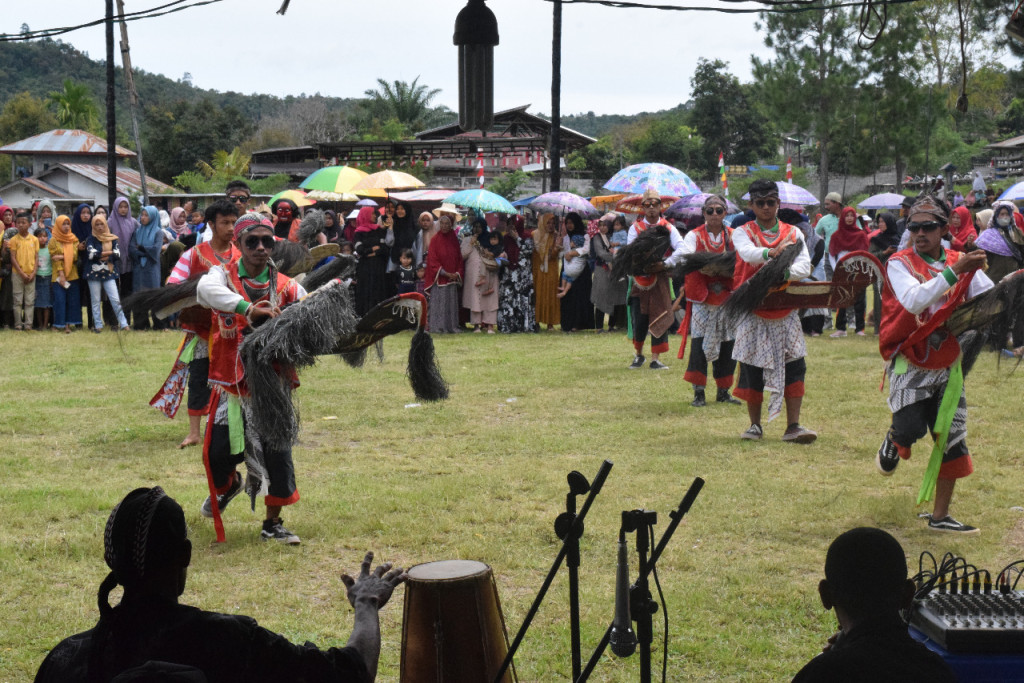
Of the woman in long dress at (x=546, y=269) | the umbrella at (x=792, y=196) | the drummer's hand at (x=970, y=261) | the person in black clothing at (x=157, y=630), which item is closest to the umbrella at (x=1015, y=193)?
the umbrella at (x=792, y=196)

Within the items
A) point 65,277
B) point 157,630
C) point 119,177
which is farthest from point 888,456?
point 119,177

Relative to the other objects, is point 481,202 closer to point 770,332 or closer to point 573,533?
point 770,332

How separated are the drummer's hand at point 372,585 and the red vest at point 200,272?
3479 millimetres

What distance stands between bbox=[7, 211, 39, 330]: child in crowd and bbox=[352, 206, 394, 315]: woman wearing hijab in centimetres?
489

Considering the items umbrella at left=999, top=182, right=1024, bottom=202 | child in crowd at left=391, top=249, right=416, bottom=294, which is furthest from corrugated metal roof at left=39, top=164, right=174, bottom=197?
umbrella at left=999, top=182, right=1024, bottom=202

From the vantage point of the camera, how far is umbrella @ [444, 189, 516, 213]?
52.8ft

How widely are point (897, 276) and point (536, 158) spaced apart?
17.8m

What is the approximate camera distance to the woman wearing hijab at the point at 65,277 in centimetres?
1605

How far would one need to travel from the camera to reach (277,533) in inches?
247

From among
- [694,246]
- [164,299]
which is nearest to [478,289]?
[694,246]

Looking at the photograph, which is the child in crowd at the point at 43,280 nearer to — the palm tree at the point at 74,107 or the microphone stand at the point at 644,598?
the microphone stand at the point at 644,598

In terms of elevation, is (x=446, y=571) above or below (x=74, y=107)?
below

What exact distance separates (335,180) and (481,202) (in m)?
4.29

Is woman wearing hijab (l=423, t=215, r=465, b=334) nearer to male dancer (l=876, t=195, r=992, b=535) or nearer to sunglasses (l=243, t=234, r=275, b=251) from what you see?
sunglasses (l=243, t=234, r=275, b=251)
